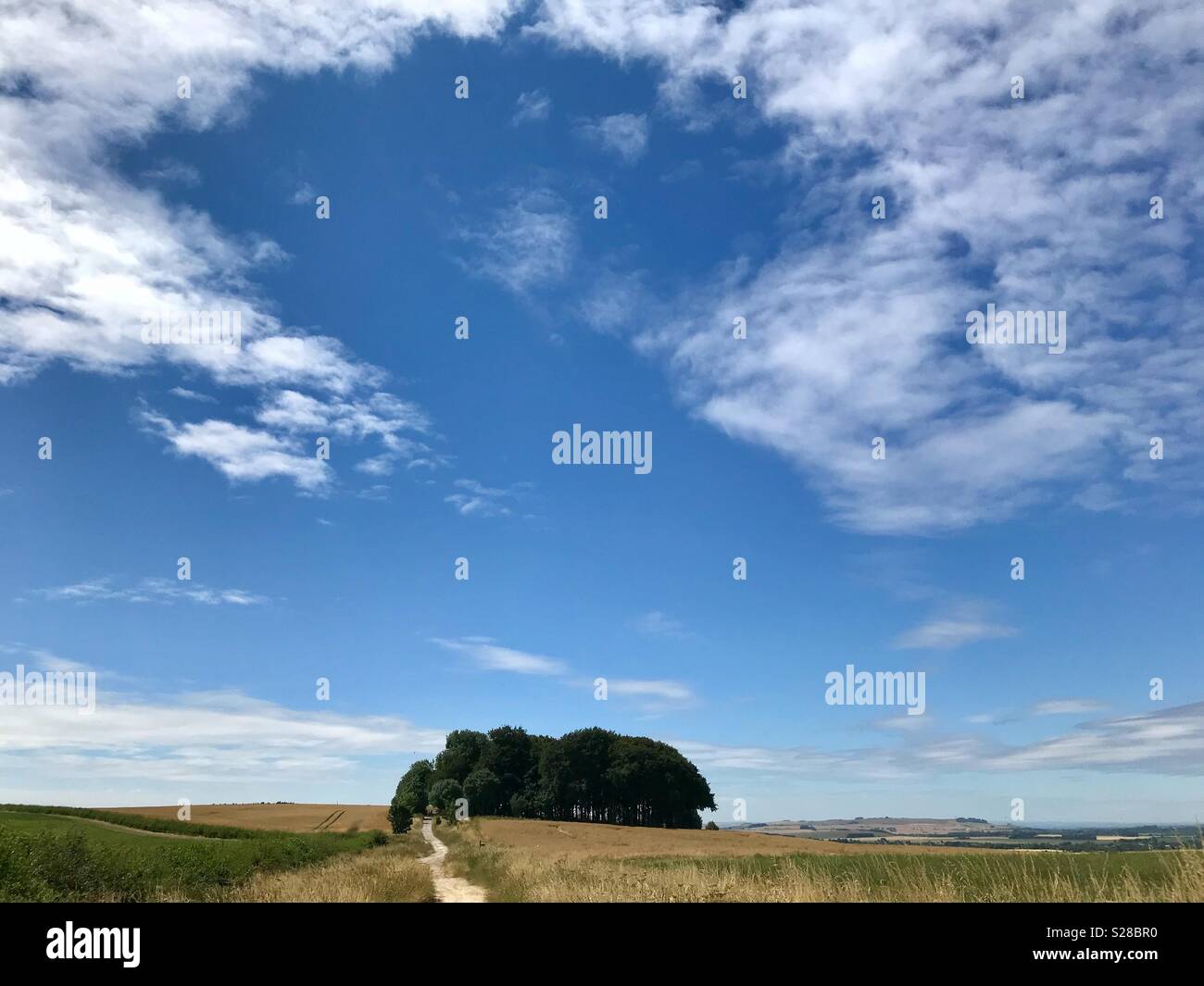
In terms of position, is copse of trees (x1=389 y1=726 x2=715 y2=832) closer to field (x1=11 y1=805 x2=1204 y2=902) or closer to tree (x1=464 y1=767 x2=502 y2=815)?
tree (x1=464 y1=767 x2=502 y2=815)

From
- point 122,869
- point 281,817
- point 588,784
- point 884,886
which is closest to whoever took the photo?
point 884,886

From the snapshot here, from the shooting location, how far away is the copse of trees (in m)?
138

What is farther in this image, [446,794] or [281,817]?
[446,794]

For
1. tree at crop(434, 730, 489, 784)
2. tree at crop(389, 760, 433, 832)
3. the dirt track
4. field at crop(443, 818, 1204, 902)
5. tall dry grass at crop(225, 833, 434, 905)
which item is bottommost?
tree at crop(389, 760, 433, 832)

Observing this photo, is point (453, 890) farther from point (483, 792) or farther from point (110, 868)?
point (483, 792)

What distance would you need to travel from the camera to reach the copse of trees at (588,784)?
451 ft

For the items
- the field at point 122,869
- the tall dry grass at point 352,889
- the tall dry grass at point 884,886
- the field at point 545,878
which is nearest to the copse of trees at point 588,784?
the field at point 545,878

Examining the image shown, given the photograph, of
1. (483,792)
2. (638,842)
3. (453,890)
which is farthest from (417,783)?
(453,890)

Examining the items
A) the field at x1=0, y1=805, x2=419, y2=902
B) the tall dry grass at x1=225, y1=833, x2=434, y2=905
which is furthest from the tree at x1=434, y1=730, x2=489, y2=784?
the tall dry grass at x1=225, y1=833, x2=434, y2=905

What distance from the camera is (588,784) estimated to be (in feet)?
455

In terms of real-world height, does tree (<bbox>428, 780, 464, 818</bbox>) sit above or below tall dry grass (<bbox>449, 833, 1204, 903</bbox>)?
below

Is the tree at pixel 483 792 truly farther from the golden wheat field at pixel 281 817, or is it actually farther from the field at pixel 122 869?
the field at pixel 122 869
